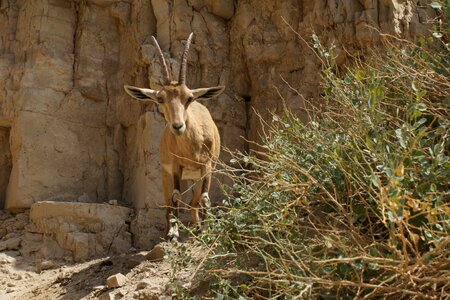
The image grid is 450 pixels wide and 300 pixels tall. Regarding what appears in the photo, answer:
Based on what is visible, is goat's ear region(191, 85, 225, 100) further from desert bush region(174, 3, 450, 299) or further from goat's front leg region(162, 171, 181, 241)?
desert bush region(174, 3, 450, 299)

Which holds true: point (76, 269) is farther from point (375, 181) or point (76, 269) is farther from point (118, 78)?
point (375, 181)

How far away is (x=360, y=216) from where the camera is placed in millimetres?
4027

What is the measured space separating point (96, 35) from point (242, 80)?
9.83ft

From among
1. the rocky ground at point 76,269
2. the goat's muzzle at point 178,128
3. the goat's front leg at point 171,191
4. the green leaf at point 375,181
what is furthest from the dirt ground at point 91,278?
the green leaf at point 375,181

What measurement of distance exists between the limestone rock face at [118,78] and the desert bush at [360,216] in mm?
5741

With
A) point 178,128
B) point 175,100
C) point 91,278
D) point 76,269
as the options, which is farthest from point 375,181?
point 76,269

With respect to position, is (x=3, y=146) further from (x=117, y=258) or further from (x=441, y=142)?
(x=441, y=142)

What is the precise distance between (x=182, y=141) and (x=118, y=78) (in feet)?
13.4

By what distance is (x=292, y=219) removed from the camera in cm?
424

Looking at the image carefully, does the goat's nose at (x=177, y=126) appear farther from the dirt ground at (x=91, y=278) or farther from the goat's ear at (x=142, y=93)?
the dirt ground at (x=91, y=278)

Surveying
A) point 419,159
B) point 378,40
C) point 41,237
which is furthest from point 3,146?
point 419,159

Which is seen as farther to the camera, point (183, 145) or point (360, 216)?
point (183, 145)

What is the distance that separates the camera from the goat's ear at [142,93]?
337 inches

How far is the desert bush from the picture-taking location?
3295 millimetres
